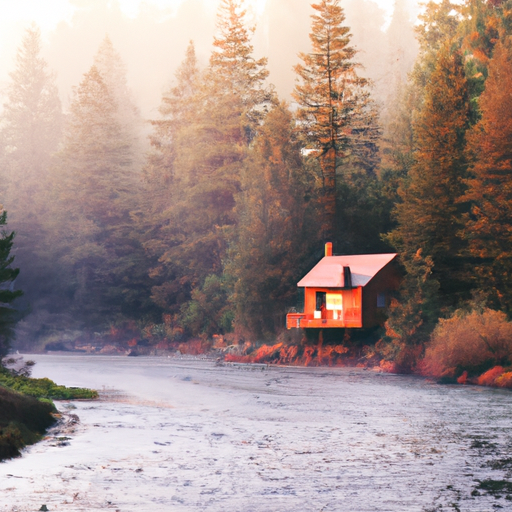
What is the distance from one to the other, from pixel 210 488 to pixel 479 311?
1059 inches

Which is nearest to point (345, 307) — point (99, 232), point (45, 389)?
point (45, 389)

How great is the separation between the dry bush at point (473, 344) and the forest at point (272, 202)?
100mm

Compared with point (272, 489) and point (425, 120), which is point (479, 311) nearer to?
point (425, 120)

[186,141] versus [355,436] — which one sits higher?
[186,141]

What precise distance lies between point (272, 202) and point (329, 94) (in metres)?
11.5

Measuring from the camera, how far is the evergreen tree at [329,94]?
2323 inches

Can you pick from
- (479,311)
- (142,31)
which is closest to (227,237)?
(479,311)

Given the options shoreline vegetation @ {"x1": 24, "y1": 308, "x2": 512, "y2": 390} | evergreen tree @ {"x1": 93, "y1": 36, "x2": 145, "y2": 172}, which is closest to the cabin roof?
shoreline vegetation @ {"x1": 24, "y1": 308, "x2": 512, "y2": 390}

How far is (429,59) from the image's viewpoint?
191 ft

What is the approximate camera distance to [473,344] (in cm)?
3797

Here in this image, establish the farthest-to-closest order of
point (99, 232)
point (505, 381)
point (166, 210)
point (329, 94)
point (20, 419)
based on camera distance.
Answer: point (99, 232)
point (166, 210)
point (329, 94)
point (505, 381)
point (20, 419)

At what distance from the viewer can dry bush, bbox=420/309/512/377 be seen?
37500 millimetres

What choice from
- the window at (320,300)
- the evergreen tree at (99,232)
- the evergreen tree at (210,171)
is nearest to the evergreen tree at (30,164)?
the evergreen tree at (99,232)

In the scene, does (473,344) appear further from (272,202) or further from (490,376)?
(272,202)
